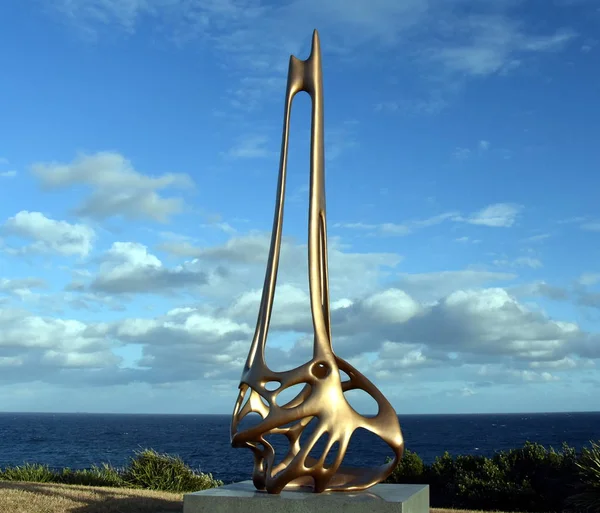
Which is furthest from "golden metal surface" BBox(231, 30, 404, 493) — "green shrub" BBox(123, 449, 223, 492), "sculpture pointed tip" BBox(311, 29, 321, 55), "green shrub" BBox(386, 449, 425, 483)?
"green shrub" BBox(386, 449, 425, 483)

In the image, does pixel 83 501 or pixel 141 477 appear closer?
pixel 83 501

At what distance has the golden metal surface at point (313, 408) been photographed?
29.6 ft

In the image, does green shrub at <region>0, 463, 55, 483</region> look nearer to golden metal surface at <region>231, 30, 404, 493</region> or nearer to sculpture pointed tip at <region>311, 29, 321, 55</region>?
golden metal surface at <region>231, 30, 404, 493</region>

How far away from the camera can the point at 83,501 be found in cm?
1241

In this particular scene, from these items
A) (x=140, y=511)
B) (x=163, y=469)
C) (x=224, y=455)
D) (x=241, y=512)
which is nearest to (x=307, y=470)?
(x=241, y=512)

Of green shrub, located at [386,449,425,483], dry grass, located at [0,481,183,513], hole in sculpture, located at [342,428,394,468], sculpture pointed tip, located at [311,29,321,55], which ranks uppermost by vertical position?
sculpture pointed tip, located at [311,29,321,55]

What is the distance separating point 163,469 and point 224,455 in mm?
38550

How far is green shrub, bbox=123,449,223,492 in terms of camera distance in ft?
57.6

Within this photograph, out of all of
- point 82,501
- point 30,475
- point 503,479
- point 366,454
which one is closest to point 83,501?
point 82,501

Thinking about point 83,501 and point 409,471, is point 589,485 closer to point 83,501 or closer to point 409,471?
point 409,471

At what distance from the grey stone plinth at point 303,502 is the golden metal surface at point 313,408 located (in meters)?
0.29

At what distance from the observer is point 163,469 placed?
1797cm

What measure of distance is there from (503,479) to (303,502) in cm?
1023

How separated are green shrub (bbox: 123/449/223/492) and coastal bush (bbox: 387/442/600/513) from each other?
16.1ft
